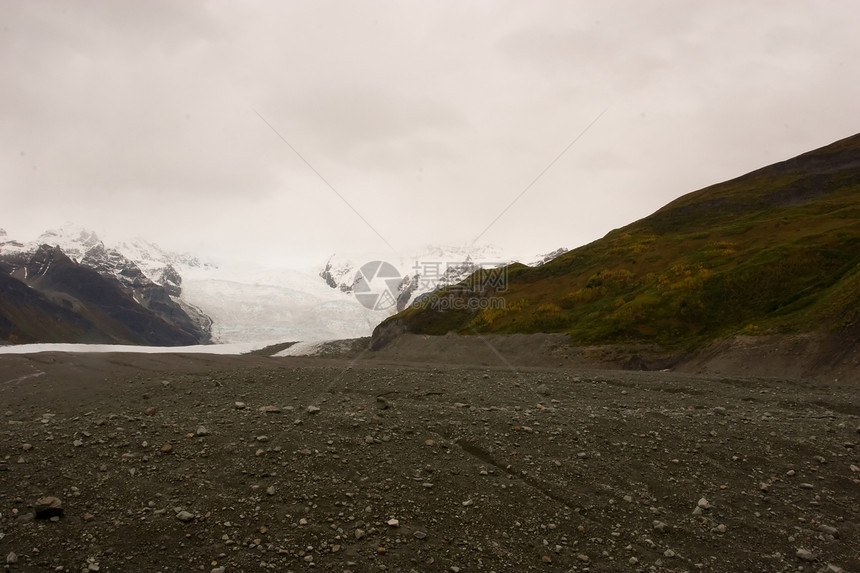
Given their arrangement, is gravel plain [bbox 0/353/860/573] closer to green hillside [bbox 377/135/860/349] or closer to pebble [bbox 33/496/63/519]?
pebble [bbox 33/496/63/519]

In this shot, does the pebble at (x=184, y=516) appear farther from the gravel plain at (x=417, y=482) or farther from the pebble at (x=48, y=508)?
the pebble at (x=48, y=508)

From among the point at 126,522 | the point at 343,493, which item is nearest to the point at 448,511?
the point at 343,493

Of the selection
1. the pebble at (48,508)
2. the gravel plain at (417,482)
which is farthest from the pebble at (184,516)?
the pebble at (48,508)

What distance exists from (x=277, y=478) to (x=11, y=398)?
40.7 feet

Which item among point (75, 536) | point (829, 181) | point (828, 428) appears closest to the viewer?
point (75, 536)

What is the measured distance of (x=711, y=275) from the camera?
44656mm

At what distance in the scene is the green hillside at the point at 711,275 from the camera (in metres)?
37.8

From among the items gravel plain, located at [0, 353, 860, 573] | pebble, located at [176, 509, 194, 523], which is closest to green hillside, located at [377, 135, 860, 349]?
gravel plain, located at [0, 353, 860, 573]

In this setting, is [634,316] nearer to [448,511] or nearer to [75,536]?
[448,511]

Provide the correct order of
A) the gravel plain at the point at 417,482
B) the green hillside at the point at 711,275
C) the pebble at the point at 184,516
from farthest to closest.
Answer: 1. the green hillside at the point at 711,275
2. the pebble at the point at 184,516
3. the gravel plain at the point at 417,482

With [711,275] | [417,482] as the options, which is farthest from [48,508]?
[711,275]

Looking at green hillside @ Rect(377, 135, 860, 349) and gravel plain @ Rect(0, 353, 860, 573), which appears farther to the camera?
green hillside @ Rect(377, 135, 860, 349)

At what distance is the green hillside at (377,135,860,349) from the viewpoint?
3781 centimetres

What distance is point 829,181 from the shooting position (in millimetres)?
73875
